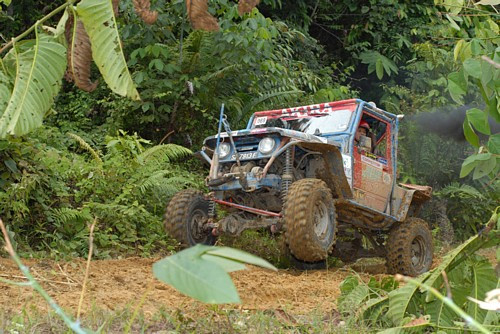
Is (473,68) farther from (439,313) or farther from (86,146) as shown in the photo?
(86,146)

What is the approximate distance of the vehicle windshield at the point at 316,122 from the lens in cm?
835

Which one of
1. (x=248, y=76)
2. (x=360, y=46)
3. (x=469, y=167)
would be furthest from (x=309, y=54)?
(x=469, y=167)

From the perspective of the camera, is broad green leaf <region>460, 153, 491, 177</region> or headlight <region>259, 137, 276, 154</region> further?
headlight <region>259, 137, 276, 154</region>

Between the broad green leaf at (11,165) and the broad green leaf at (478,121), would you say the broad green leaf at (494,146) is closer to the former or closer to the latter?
the broad green leaf at (478,121)

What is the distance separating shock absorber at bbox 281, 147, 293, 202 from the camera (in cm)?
744

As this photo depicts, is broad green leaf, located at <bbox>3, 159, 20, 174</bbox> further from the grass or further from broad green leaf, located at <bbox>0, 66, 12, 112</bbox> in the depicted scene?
broad green leaf, located at <bbox>0, 66, 12, 112</bbox>

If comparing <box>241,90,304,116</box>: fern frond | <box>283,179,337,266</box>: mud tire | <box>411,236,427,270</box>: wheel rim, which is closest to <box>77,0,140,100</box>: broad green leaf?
<box>283,179,337,266</box>: mud tire

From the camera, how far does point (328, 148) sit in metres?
7.75

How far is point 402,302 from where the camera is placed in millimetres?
3631

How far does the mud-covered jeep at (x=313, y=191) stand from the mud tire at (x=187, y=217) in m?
0.01

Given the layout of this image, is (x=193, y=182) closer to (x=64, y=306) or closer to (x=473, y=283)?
(x=64, y=306)

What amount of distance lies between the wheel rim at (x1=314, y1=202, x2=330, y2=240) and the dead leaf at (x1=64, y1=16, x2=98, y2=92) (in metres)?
5.44

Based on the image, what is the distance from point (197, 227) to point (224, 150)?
821mm

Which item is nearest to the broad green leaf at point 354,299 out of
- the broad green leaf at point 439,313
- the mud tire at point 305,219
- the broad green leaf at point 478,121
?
the broad green leaf at point 439,313
